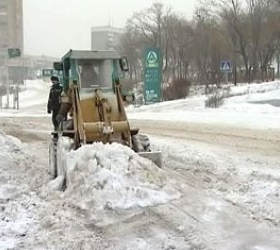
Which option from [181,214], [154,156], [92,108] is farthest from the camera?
[92,108]

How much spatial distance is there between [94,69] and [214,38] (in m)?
60.4

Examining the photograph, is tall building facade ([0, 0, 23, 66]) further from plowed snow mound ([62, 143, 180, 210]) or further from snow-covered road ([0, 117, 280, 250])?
plowed snow mound ([62, 143, 180, 210])

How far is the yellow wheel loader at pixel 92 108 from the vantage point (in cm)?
1103

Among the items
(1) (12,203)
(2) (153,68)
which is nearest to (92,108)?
(1) (12,203)

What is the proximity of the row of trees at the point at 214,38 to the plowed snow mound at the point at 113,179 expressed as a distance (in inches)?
2015

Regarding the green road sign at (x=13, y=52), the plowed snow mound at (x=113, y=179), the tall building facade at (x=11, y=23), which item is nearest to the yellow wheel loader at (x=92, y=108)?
the plowed snow mound at (x=113, y=179)

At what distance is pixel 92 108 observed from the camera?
38.2ft

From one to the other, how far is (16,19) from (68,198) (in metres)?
105

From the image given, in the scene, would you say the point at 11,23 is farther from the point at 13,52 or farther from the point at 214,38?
the point at 13,52

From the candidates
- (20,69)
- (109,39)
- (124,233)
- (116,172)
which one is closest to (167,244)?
(124,233)

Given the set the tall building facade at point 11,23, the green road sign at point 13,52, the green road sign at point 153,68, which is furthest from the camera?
the tall building facade at point 11,23

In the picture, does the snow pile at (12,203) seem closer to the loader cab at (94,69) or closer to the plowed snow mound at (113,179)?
the plowed snow mound at (113,179)

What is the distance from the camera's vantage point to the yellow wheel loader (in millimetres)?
11031

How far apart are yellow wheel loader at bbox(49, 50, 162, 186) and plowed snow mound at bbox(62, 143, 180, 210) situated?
2.24ft
